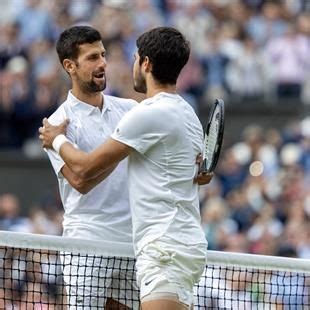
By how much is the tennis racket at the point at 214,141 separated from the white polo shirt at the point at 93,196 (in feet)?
1.83

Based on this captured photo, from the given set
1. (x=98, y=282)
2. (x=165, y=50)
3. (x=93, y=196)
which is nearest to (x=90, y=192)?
(x=93, y=196)

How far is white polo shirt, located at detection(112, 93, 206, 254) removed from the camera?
863cm

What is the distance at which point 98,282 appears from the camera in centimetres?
933

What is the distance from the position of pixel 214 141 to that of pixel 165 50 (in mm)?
807

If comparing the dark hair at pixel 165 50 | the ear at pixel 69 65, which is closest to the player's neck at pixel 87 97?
the ear at pixel 69 65

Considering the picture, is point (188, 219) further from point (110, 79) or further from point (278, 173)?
point (110, 79)

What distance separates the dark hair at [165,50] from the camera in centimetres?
865

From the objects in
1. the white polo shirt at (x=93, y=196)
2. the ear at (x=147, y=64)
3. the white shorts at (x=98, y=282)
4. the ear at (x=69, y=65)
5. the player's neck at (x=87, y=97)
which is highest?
the ear at (x=147, y=64)

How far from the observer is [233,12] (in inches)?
884

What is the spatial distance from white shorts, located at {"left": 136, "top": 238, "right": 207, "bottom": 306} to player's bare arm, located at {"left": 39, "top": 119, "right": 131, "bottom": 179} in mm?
529

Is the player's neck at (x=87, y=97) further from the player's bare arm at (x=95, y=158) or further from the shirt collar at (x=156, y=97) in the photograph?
the shirt collar at (x=156, y=97)

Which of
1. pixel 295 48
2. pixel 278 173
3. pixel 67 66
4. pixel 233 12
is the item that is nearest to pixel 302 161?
pixel 278 173

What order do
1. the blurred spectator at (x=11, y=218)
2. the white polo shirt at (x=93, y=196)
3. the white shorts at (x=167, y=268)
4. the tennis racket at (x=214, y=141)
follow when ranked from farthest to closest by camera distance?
Result: the blurred spectator at (x=11, y=218) < the white polo shirt at (x=93, y=196) < the tennis racket at (x=214, y=141) < the white shorts at (x=167, y=268)

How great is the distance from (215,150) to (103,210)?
81cm
